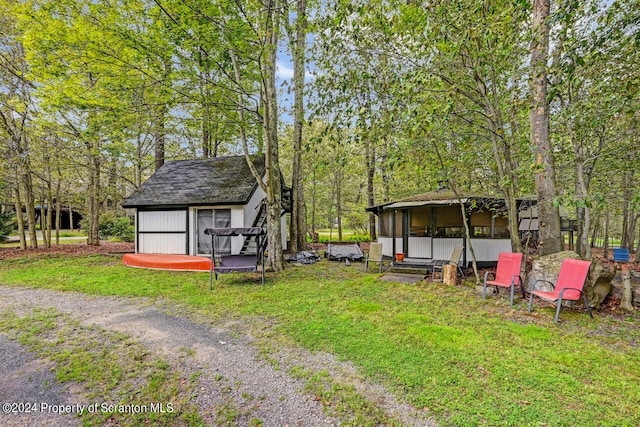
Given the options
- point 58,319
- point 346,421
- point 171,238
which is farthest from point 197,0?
point 346,421

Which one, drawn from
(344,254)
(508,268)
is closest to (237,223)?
(344,254)

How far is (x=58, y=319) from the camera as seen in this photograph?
4.64m

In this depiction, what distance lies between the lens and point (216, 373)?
10.0ft

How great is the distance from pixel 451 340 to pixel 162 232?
11.0 metres

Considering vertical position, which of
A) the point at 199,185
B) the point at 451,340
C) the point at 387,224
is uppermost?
the point at 199,185

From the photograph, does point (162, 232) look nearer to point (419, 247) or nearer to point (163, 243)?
point (163, 243)

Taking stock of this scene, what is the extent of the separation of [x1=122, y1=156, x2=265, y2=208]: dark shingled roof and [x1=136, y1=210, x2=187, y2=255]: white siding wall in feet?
1.49

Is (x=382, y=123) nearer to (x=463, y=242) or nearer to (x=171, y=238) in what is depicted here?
(x=463, y=242)

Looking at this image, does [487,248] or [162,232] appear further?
[162,232]

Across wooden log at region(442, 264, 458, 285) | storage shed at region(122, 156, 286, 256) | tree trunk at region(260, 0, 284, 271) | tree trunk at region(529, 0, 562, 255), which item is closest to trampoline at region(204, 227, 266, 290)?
tree trunk at region(260, 0, 284, 271)

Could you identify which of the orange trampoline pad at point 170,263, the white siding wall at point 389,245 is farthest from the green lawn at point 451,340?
the white siding wall at point 389,245

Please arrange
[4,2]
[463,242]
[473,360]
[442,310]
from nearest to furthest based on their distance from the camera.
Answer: [473,360] < [442,310] < [463,242] < [4,2]

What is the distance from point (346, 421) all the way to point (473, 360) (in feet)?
5.85

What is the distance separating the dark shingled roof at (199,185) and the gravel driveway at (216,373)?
20.8ft
